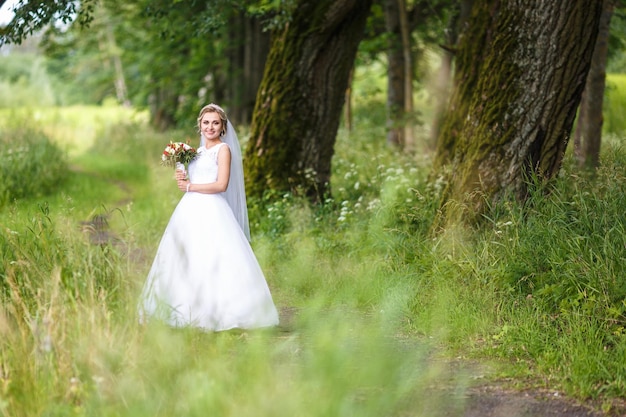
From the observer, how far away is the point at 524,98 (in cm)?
789

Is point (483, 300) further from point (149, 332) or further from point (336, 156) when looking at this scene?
point (336, 156)

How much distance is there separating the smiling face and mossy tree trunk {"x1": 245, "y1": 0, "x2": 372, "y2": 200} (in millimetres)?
3995

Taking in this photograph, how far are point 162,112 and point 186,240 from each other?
81.4 ft

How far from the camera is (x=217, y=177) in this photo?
7.01 meters

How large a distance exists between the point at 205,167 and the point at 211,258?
33.6 inches

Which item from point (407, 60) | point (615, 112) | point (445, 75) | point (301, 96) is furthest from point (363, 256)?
point (615, 112)

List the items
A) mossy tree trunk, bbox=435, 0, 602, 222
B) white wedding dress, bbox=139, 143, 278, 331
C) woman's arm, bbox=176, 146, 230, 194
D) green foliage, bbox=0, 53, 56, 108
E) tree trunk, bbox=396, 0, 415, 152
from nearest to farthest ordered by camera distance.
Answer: white wedding dress, bbox=139, 143, 278, 331 → woman's arm, bbox=176, 146, 230, 194 → mossy tree trunk, bbox=435, 0, 602, 222 → tree trunk, bbox=396, 0, 415, 152 → green foliage, bbox=0, 53, 56, 108

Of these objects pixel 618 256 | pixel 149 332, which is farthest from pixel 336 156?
pixel 149 332

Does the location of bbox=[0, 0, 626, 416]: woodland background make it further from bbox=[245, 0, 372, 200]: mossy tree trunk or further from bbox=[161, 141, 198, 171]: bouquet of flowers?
bbox=[161, 141, 198, 171]: bouquet of flowers

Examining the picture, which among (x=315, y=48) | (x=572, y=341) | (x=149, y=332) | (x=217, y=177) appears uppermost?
(x=315, y=48)

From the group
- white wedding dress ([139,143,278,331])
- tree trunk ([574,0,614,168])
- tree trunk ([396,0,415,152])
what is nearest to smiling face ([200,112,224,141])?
white wedding dress ([139,143,278,331])

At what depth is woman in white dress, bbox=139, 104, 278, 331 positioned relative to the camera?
656 cm

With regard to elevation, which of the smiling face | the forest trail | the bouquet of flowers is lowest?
the forest trail

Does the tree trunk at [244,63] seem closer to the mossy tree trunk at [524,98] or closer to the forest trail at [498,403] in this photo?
the mossy tree trunk at [524,98]
